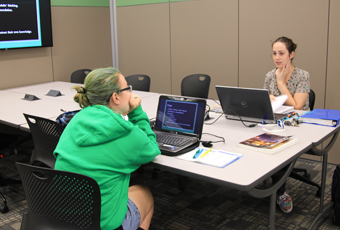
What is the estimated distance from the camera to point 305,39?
3.60 meters

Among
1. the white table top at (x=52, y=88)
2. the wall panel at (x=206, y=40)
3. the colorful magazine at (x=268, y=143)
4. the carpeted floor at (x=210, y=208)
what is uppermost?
the wall panel at (x=206, y=40)

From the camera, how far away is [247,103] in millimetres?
Result: 2379

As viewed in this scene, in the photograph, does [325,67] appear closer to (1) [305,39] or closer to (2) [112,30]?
(1) [305,39]

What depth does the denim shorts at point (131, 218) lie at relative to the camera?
162cm

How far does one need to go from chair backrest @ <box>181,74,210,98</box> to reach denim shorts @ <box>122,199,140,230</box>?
2196mm

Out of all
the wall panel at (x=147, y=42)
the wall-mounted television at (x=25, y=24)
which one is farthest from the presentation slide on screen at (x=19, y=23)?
the wall panel at (x=147, y=42)

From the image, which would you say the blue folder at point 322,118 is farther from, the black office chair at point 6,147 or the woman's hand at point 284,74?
the black office chair at point 6,147

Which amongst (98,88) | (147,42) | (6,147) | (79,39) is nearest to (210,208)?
(98,88)

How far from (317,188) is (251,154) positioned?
1.47 m

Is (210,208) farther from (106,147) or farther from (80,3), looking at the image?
(80,3)

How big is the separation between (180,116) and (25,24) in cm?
315

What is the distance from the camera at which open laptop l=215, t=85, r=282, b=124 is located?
2.27 meters

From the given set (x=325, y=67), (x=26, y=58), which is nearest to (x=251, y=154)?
(x=325, y=67)

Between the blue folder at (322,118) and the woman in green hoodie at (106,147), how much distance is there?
4.40 ft
